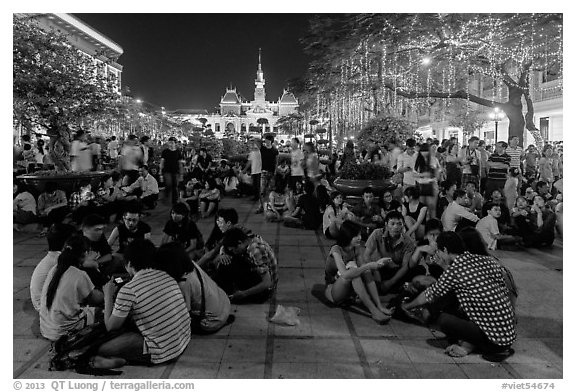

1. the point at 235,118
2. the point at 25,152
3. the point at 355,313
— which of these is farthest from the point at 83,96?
the point at 235,118

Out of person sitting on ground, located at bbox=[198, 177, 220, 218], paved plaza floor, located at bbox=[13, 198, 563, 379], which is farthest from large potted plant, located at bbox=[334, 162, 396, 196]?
paved plaza floor, located at bbox=[13, 198, 563, 379]

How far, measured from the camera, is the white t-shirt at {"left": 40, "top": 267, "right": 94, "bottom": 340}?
4.03m

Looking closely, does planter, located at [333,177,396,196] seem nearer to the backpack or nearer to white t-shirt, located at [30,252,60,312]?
white t-shirt, located at [30,252,60,312]

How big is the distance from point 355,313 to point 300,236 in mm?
3879

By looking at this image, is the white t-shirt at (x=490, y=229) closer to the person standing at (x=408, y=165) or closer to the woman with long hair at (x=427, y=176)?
the woman with long hair at (x=427, y=176)

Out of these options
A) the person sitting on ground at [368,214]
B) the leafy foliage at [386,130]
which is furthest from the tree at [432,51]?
the person sitting on ground at [368,214]

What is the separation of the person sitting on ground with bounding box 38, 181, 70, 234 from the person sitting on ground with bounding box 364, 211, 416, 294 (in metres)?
5.89

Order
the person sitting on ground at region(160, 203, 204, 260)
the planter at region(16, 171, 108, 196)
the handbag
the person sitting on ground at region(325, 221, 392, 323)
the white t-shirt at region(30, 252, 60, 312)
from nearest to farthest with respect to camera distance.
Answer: the white t-shirt at region(30, 252, 60, 312), the person sitting on ground at region(325, 221, 392, 323), the person sitting on ground at region(160, 203, 204, 260), the handbag, the planter at region(16, 171, 108, 196)

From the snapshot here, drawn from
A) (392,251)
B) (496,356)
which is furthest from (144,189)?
(496,356)

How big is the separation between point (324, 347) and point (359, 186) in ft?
17.1

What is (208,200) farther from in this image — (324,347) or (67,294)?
(324,347)

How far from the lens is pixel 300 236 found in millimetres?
8773

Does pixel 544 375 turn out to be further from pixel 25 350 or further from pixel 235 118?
pixel 235 118

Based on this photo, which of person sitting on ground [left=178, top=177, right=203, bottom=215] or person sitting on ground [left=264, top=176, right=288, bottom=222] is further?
person sitting on ground [left=178, top=177, right=203, bottom=215]
